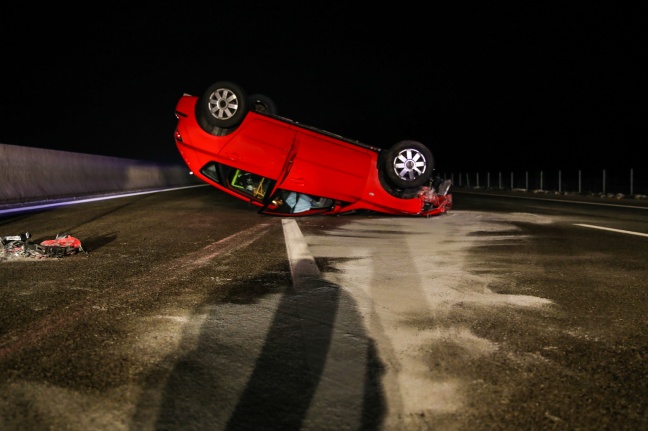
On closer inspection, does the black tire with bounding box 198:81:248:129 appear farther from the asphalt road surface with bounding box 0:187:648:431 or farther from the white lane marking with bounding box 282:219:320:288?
the asphalt road surface with bounding box 0:187:648:431

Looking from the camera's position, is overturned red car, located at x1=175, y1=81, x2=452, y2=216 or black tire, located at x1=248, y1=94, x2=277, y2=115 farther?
black tire, located at x1=248, y1=94, x2=277, y2=115

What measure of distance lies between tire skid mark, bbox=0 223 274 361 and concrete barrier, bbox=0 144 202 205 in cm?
1095

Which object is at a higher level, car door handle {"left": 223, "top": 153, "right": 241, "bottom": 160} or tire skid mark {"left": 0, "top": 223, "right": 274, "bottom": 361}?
car door handle {"left": 223, "top": 153, "right": 241, "bottom": 160}

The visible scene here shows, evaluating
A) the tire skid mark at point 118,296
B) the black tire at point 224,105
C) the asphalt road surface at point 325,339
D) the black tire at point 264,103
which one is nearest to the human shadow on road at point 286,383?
the asphalt road surface at point 325,339

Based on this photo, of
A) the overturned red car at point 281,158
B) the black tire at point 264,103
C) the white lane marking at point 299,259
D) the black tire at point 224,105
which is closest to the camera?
the white lane marking at point 299,259

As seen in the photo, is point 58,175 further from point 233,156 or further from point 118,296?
point 118,296

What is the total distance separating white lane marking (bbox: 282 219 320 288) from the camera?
207 inches

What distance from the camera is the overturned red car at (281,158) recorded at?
408 inches

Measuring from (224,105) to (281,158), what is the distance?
1.49 metres

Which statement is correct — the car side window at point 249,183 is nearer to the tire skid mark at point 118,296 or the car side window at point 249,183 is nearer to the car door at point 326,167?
the car door at point 326,167

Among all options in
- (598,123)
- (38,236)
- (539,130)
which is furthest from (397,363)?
(539,130)

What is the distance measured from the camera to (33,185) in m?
16.9

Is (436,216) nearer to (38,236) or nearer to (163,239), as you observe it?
(163,239)

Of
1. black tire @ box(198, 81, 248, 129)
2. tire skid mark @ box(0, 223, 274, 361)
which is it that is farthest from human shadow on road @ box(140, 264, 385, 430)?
black tire @ box(198, 81, 248, 129)
